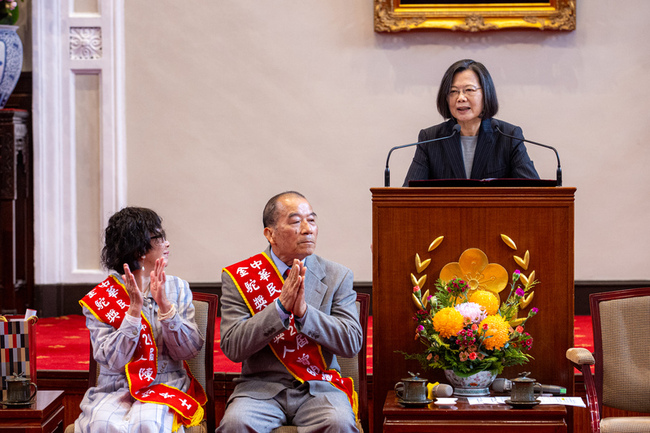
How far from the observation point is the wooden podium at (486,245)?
2.67 m

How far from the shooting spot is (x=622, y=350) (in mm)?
2906

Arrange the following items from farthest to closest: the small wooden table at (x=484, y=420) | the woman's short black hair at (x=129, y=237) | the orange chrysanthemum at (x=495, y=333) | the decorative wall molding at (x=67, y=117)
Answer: the decorative wall molding at (x=67, y=117)
the woman's short black hair at (x=129, y=237)
the orange chrysanthemum at (x=495, y=333)
the small wooden table at (x=484, y=420)

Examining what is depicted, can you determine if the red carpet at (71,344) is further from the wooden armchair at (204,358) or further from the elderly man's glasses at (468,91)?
the elderly man's glasses at (468,91)

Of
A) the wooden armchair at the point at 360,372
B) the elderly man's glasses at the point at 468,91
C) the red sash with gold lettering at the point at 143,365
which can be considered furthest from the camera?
the elderly man's glasses at the point at 468,91

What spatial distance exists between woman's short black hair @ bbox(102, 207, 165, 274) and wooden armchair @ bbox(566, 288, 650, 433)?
1664 millimetres

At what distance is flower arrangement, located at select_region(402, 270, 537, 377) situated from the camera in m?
2.51

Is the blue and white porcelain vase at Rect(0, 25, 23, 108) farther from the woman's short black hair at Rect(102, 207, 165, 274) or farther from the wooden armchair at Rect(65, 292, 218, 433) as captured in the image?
the wooden armchair at Rect(65, 292, 218, 433)

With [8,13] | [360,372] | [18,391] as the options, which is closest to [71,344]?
[18,391]

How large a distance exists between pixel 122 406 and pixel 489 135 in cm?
173

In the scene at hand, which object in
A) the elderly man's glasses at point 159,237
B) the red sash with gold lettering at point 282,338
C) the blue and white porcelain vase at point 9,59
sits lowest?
the red sash with gold lettering at point 282,338

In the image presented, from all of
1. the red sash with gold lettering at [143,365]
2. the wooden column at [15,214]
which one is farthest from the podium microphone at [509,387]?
the wooden column at [15,214]

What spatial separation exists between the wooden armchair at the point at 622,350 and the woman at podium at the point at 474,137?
0.59m

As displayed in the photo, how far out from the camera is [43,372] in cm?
352

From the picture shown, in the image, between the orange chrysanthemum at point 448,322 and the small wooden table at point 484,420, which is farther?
the orange chrysanthemum at point 448,322
